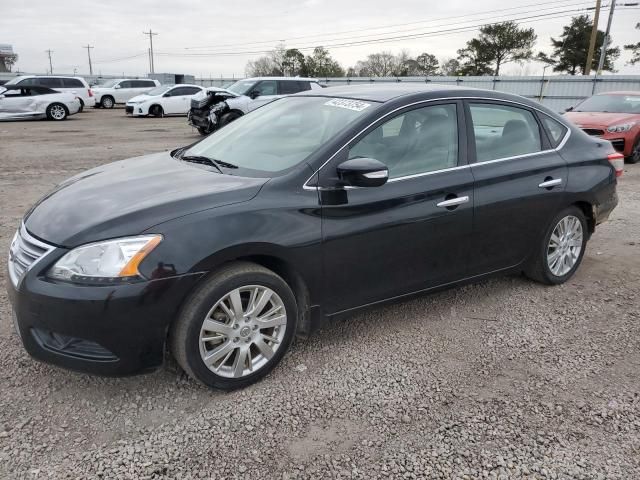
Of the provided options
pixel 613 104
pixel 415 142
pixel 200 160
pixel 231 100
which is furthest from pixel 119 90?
pixel 415 142

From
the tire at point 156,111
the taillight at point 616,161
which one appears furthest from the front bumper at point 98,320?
the tire at point 156,111

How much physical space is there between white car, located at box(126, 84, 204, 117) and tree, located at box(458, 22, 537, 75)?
44782mm

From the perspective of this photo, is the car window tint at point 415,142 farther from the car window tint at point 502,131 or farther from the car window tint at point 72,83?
the car window tint at point 72,83

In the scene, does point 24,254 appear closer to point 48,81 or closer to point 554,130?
point 554,130

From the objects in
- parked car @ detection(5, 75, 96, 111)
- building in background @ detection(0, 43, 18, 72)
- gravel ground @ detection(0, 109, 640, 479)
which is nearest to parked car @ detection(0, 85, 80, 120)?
parked car @ detection(5, 75, 96, 111)

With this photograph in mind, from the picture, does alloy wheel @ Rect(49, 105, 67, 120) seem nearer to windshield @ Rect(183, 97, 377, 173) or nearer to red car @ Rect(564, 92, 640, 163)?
red car @ Rect(564, 92, 640, 163)

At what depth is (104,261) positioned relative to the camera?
242 centimetres

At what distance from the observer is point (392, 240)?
316cm

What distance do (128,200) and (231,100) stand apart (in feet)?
42.9

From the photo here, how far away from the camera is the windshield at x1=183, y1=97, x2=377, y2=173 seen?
3.18 meters

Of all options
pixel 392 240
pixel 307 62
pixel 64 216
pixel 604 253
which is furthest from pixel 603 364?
pixel 307 62

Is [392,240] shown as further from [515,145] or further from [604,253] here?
[604,253]

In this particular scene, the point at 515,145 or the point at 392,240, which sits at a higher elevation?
the point at 515,145

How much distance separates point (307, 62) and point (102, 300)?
246ft
